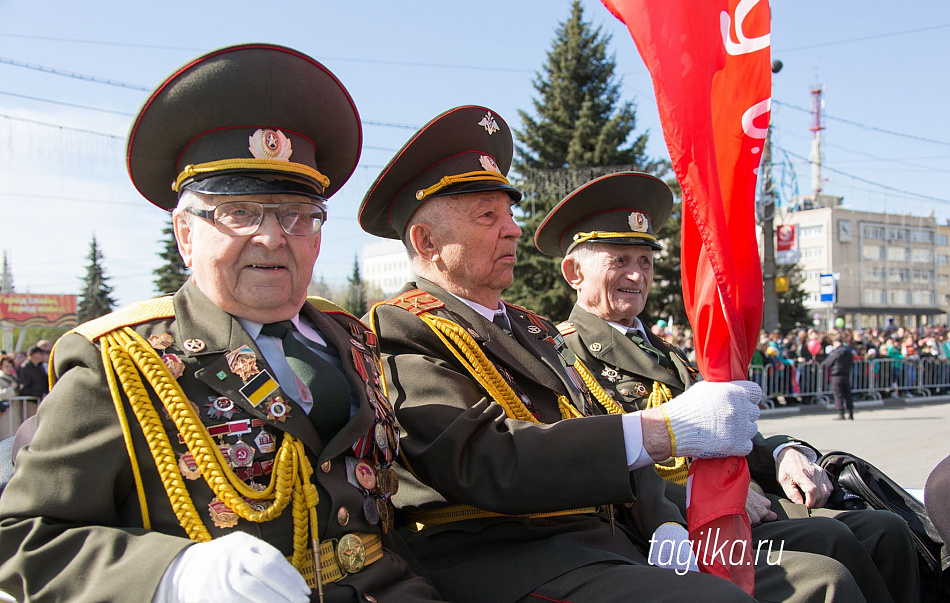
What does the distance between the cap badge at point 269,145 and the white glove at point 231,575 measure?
986 millimetres

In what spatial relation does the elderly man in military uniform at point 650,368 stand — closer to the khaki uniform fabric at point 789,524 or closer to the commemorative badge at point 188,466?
the khaki uniform fabric at point 789,524

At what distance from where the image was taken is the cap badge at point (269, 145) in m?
1.96

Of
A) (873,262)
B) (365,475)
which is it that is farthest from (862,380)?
(873,262)

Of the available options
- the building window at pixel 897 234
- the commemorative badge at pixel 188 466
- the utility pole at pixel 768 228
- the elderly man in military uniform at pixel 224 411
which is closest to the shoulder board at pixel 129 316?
the elderly man in military uniform at pixel 224 411

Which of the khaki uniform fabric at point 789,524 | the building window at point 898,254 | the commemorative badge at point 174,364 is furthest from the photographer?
the building window at point 898,254

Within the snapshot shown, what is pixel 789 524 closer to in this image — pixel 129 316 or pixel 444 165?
pixel 444 165

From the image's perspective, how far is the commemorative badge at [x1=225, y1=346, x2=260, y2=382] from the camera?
72.4 inches

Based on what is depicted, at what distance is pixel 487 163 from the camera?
2.76 metres

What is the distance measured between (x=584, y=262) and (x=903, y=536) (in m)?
1.90

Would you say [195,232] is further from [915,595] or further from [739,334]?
[915,595]

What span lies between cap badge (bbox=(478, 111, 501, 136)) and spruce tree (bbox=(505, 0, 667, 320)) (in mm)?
17309

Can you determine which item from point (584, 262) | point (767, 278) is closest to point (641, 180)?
point (584, 262)

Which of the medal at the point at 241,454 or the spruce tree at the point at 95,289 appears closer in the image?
the medal at the point at 241,454

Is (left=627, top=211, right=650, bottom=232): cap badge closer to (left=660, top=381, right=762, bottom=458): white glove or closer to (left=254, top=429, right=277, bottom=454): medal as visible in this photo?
(left=660, top=381, right=762, bottom=458): white glove
